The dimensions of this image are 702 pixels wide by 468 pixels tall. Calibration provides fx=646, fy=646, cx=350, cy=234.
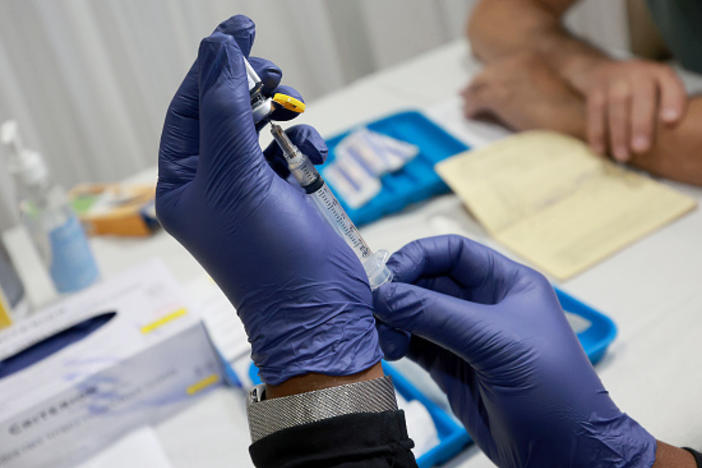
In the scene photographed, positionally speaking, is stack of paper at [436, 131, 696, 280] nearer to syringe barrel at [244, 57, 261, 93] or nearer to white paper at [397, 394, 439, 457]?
white paper at [397, 394, 439, 457]

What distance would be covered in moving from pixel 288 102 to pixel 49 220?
0.59 meters

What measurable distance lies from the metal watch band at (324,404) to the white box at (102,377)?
0.26 meters

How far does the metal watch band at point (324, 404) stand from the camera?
20.4 inches

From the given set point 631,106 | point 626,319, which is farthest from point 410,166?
point 626,319

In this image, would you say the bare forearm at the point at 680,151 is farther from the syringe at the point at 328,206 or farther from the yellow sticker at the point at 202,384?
the yellow sticker at the point at 202,384

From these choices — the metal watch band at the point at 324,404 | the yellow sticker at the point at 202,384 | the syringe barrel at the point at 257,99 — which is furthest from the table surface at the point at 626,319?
the syringe barrel at the point at 257,99

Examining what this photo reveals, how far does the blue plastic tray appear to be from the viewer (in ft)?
3.48

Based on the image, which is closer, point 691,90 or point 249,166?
point 249,166

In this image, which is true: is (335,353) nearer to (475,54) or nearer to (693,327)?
(693,327)

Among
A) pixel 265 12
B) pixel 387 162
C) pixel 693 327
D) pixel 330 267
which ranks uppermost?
pixel 265 12

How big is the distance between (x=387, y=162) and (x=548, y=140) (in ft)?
0.94

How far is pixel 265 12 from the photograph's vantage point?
180 cm

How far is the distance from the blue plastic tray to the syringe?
425 millimetres

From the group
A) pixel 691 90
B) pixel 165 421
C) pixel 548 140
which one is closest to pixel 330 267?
pixel 165 421
